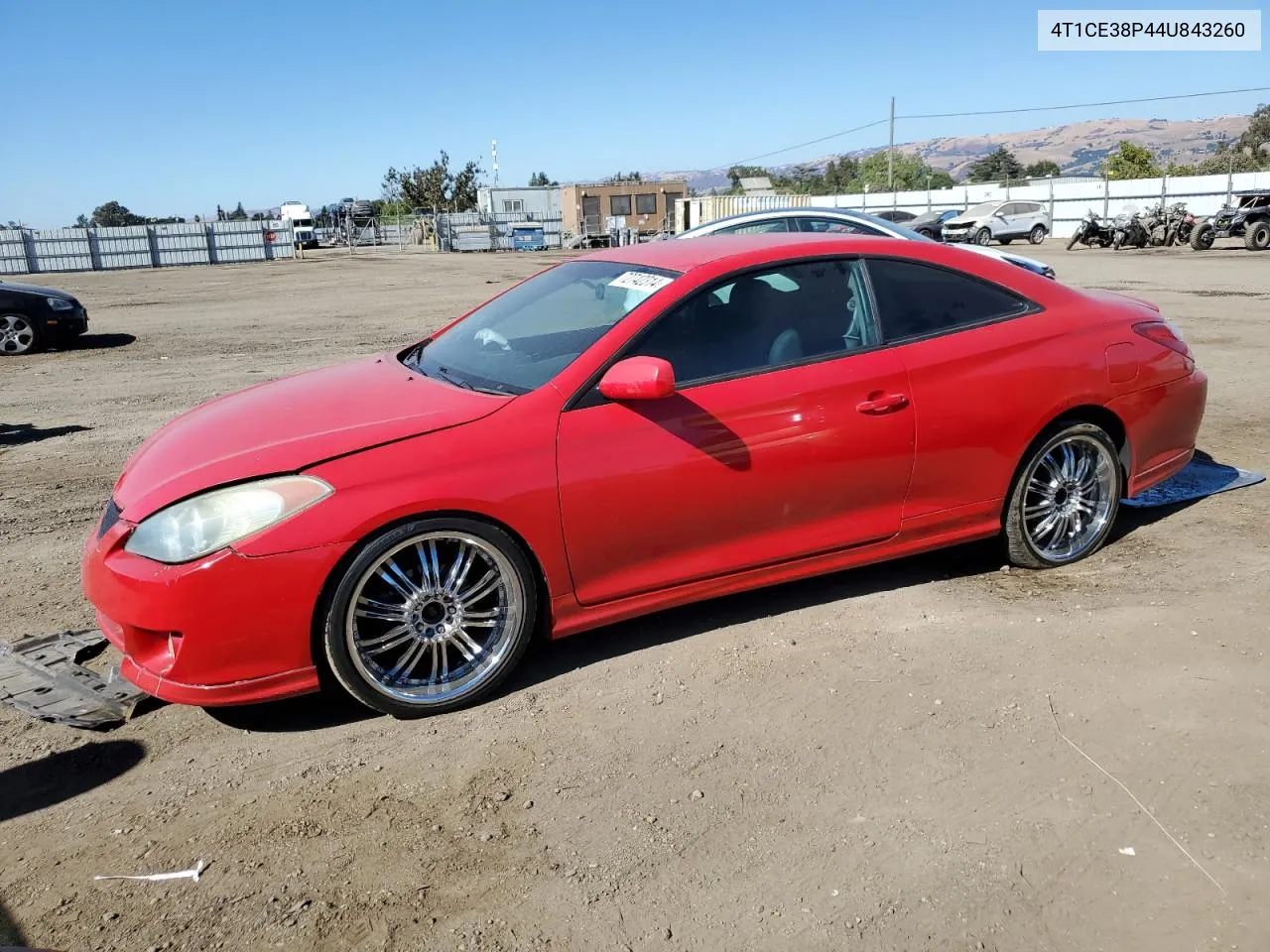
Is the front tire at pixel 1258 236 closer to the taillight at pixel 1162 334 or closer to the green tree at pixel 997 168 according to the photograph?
the taillight at pixel 1162 334

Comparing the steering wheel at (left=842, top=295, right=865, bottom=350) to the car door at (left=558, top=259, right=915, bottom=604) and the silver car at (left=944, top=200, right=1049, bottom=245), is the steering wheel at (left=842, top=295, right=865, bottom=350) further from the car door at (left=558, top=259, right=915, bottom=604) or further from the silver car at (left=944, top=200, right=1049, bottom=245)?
the silver car at (left=944, top=200, right=1049, bottom=245)

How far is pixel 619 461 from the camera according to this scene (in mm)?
3631

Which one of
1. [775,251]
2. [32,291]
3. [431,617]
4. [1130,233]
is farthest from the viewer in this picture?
[1130,233]

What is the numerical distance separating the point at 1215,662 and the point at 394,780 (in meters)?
2.93

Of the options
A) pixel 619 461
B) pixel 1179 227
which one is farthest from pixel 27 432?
pixel 1179 227

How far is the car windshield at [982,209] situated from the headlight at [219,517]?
38.8 meters

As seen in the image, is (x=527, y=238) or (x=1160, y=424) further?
(x=527, y=238)

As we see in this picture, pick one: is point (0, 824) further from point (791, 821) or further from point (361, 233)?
point (361, 233)

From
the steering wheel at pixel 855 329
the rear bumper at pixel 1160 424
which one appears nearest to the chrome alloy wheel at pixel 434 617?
the steering wheel at pixel 855 329

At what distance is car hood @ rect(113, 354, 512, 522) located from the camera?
3385 mm

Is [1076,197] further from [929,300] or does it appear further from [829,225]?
[929,300]

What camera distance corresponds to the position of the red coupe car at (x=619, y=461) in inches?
130

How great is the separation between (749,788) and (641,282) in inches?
79.5

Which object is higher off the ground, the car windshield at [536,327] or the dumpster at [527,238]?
the dumpster at [527,238]
